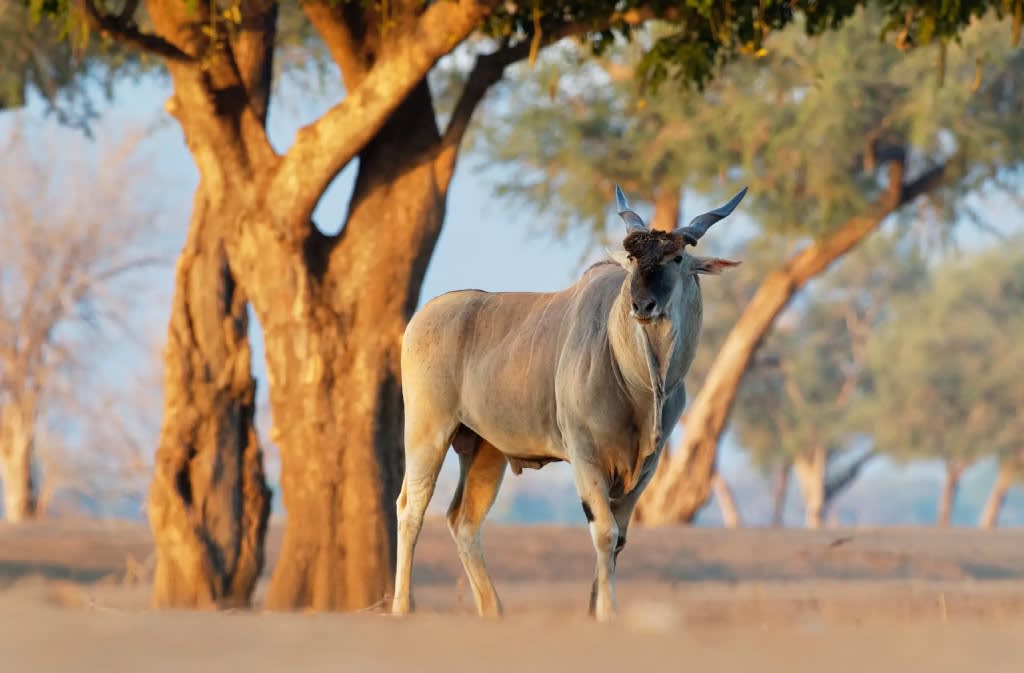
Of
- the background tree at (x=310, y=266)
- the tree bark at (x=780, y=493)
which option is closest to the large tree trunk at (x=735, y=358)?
the background tree at (x=310, y=266)

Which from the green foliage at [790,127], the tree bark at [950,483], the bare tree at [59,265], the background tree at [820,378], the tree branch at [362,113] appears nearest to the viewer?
the tree branch at [362,113]

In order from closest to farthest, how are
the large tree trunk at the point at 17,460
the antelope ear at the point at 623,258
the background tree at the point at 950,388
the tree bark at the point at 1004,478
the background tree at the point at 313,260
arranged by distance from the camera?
the antelope ear at the point at 623,258
the background tree at the point at 313,260
the large tree trunk at the point at 17,460
the background tree at the point at 950,388
the tree bark at the point at 1004,478

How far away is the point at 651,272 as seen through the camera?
791 cm

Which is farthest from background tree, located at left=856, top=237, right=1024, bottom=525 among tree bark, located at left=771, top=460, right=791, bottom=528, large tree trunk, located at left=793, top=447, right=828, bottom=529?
tree bark, located at left=771, top=460, right=791, bottom=528

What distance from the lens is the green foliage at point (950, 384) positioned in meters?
50.3

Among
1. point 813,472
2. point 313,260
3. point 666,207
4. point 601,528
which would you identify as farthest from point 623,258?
point 813,472

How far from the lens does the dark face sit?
7.81 m

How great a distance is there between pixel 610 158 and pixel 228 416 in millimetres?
14933

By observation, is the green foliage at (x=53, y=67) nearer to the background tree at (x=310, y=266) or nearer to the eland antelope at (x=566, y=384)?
the background tree at (x=310, y=266)

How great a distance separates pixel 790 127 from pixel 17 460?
16904 millimetres

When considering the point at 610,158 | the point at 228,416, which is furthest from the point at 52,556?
the point at 610,158

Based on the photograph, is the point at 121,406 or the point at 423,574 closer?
the point at 423,574

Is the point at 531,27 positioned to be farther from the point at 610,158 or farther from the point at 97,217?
the point at 97,217

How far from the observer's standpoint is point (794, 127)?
27.3m
